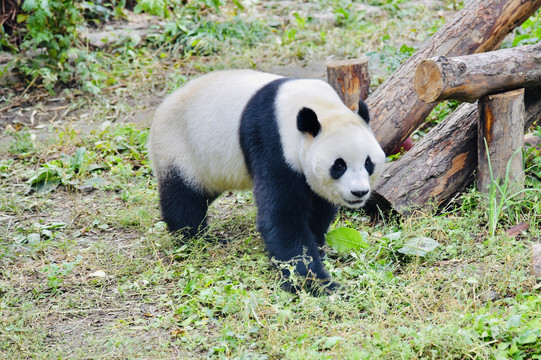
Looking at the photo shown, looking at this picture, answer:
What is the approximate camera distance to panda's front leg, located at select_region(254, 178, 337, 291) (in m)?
4.17

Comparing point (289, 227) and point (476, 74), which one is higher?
point (476, 74)

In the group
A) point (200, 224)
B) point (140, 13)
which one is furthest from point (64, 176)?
point (140, 13)

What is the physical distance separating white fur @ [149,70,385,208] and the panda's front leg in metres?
0.16

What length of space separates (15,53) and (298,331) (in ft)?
20.8

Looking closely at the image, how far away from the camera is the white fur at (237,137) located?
3.98 meters

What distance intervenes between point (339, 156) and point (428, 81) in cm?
96

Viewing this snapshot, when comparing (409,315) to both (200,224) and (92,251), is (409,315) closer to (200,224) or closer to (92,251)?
(200,224)

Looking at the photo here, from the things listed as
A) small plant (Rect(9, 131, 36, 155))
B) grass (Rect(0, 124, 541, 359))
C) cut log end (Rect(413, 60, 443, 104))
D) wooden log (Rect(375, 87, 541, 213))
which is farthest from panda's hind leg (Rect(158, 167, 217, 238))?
small plant (Rect(9, 131, 36, 155))

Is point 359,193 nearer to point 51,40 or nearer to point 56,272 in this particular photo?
point 56,272

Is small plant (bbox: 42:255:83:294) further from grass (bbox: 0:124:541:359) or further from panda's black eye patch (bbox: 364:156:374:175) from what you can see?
panda's black eye patch (bbox: 364:156:374:175)

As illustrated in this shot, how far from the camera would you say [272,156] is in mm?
4199

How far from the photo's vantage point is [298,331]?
3.59 m

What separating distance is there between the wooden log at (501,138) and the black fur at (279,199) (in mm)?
1428

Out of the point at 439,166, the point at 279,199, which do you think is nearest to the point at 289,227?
the point at 279,199
